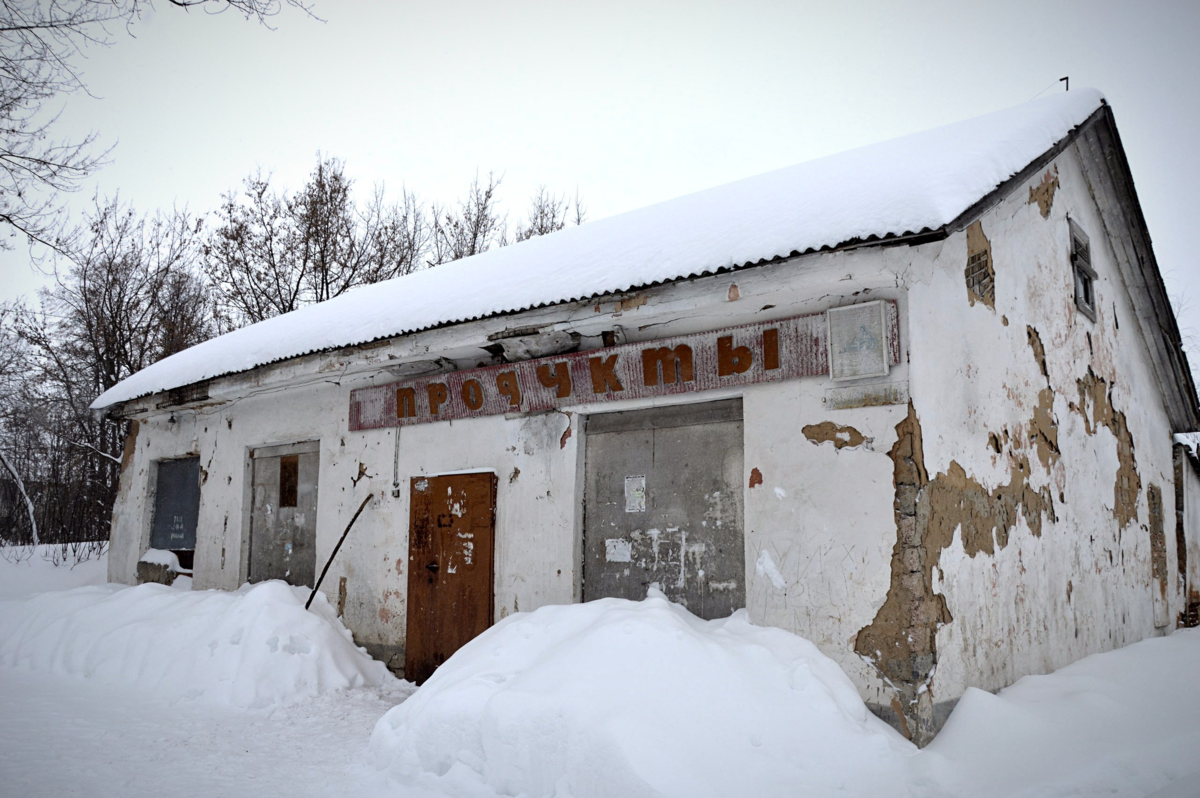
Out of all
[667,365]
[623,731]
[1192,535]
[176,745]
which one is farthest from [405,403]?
[1192,535]

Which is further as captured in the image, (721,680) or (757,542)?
(757,542)

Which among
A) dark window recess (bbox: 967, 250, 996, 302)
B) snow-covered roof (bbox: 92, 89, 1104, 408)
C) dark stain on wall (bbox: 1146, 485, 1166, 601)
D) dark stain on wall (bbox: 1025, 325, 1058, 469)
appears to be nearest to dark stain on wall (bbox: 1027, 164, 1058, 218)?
snow-covered roof (bbox: 92, 89, 1104, 408)

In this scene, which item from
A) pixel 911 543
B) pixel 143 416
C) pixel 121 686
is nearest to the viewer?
pixel 911 543

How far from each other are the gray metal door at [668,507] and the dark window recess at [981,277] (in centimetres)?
174

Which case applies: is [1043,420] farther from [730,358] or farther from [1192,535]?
[1192,535]

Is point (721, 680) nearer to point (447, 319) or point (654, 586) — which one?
point (654, 586)

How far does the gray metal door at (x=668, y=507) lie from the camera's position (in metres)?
5.29

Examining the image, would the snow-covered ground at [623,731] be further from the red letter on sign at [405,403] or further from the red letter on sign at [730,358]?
the red letter on sign at [405,403]

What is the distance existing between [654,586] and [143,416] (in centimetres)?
772

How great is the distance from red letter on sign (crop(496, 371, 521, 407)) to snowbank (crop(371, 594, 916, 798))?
2256 millimetres

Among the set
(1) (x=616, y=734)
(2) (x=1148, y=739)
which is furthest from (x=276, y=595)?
(2) (x=1148, y=739)

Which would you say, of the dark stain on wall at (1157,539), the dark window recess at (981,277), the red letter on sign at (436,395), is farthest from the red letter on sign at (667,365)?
the dark stain on wall at (1157,539)

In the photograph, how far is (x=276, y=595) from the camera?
667cm

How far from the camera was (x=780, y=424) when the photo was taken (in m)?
4.98
